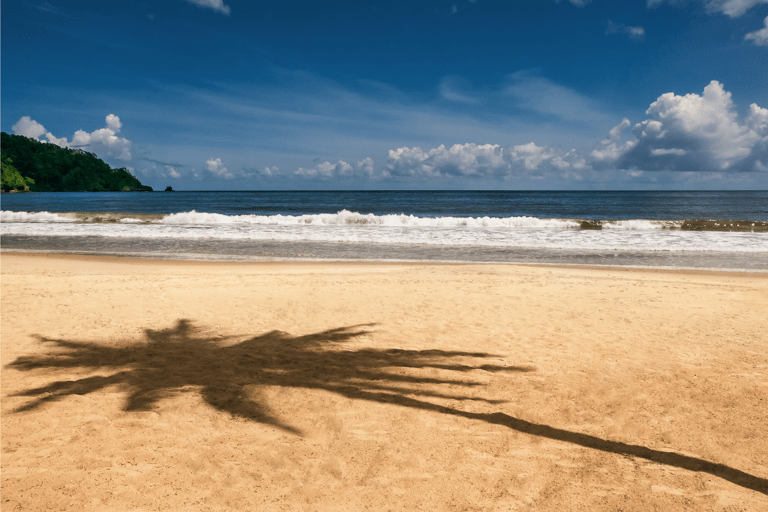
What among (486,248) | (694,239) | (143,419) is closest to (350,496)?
(143,419)

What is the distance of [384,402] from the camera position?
4352 mm

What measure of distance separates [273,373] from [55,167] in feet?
466

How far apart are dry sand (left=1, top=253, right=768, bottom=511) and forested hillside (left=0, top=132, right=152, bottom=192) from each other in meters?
122

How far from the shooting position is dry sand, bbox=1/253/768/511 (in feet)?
10.1

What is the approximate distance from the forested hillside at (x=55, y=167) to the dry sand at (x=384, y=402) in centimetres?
12166

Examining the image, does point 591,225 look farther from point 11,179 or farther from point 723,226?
point 11,179

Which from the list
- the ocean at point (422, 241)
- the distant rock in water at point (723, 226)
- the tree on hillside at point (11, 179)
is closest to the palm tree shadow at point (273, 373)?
the ocean at point (422, 241)

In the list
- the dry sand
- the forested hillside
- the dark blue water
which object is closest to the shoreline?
the dry sand

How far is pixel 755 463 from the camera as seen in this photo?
3.37 metres

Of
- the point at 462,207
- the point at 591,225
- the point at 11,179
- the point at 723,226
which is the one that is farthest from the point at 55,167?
the point at 723,226

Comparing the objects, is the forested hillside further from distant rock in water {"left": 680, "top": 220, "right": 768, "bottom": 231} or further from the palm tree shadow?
distant rock in water {"left": 680, "top": 220, "right": 768, "bottom": 231}

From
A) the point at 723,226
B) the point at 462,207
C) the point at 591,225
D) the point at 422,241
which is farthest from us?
the point at 462,207

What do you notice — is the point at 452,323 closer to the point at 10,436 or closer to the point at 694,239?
the point at 10,436

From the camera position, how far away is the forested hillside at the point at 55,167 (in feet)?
347
